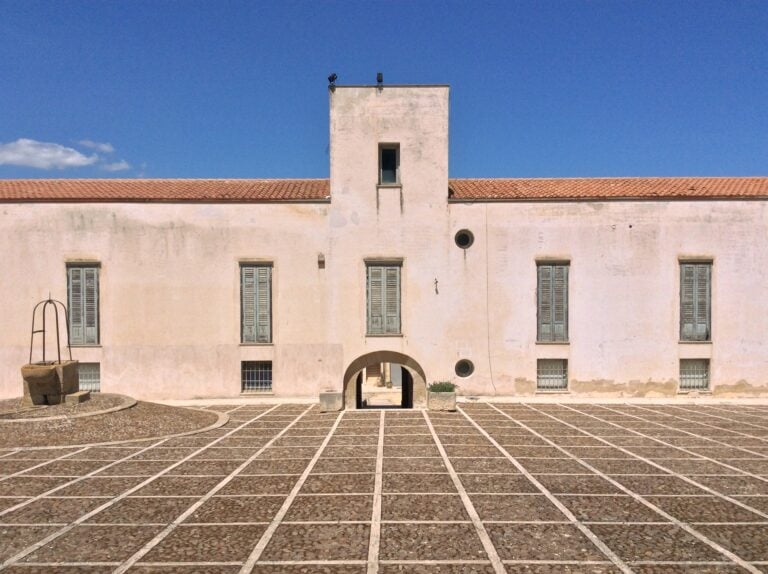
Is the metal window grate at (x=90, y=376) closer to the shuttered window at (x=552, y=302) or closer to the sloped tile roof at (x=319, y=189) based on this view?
the sloped tile roof at (x=319, y=189)

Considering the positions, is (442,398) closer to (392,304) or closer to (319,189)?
(392,304)

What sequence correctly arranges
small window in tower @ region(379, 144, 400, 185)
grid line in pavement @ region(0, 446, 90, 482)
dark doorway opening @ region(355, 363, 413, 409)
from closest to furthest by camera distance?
grid line in pavement @ region(0, 446, 90, 482) → small window in tower @ region(379, 144, 400, 185) → dark doorway opening @ region(355, 363, 413, 409)

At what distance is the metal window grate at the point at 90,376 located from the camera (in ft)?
56.9

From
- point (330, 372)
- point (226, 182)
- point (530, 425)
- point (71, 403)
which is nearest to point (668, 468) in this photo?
point (530, 425)

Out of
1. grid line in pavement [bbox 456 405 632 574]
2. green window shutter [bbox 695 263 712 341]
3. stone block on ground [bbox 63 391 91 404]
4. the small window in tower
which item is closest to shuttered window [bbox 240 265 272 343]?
stone block on ground [bbox 63 391 91 404]

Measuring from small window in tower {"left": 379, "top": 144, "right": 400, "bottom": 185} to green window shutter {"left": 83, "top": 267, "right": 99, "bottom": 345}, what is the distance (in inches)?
399

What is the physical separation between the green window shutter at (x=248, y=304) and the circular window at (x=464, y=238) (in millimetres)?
6975

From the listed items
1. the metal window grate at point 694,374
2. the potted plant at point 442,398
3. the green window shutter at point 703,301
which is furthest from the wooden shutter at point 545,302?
the green window shutter at point 703,301

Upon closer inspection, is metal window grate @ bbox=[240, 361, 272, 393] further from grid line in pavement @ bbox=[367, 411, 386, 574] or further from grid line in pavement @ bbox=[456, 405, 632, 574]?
grid line in pavement @ bbox=[456, 405, 632, 574]

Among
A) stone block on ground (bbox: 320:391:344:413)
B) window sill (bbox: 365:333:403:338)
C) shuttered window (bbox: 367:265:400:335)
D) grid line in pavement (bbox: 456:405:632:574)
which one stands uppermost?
shuttered window (bbox: 367:265:400:335)

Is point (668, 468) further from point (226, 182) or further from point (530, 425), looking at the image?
point (226, 182)

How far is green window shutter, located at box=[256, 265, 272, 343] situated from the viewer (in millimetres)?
17547

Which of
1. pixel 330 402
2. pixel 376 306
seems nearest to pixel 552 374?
pixel 376 306

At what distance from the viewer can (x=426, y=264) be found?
1764cm
